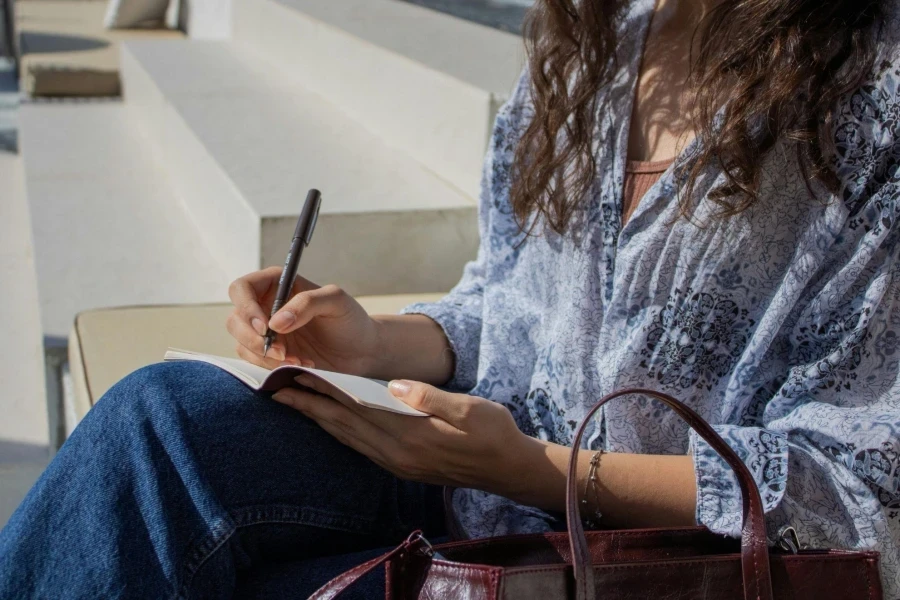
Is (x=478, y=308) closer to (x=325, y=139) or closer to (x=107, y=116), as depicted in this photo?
(x=325, y=139)

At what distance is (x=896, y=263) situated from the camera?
3.37 feet

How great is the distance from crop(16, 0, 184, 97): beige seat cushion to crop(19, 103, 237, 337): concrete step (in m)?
0.95

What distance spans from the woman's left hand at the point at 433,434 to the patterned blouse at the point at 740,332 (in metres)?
0.12

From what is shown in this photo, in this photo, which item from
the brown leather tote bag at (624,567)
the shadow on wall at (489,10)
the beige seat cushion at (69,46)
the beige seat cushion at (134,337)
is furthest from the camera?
the beige seat cushion at (69,46)

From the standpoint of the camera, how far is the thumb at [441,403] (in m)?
1.08

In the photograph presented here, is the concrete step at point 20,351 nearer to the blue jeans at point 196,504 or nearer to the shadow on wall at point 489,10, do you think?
the blue jeans at point 196,504

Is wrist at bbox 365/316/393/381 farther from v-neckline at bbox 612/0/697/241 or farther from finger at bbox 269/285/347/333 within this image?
v-neckline at bbox 612/0/697/241

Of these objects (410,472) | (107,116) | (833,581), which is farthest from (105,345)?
(107,116)

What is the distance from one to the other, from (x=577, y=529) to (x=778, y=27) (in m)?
0.59

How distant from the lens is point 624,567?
893mm

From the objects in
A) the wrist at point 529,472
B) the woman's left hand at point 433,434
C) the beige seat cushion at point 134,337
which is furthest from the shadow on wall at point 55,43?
the wrist at point 529,472

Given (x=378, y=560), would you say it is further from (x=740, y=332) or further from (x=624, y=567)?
(x=740, y=332)

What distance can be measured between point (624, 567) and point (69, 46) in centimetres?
635

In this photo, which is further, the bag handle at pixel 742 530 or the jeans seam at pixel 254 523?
the jeans seam at pixel 254 523
